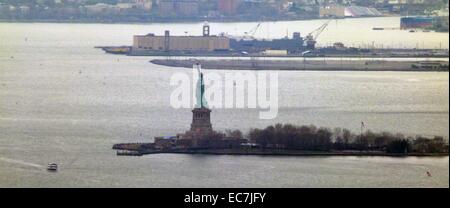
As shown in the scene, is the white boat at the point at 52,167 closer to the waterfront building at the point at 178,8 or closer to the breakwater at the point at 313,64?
the breakwater at the point at 313,64

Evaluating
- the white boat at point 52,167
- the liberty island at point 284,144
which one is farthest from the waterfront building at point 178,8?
the white boat at point 52,167

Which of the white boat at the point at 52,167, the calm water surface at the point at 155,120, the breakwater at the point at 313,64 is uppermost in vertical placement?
the white boat at the point at 52,167

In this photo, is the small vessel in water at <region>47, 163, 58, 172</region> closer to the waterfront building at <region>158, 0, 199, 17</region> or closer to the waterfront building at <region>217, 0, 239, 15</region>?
the waterfront building at <region>217, 0, 239, 15</region>

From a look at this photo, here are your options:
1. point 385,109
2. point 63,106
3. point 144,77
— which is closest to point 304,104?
point 385,109

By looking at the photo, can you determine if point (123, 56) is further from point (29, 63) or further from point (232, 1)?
point (232, 1)

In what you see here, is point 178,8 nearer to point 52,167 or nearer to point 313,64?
point 313,64

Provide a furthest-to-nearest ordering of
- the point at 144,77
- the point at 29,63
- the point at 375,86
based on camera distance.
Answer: the point at 29,63, the point at 144,77, the point at 375,86
